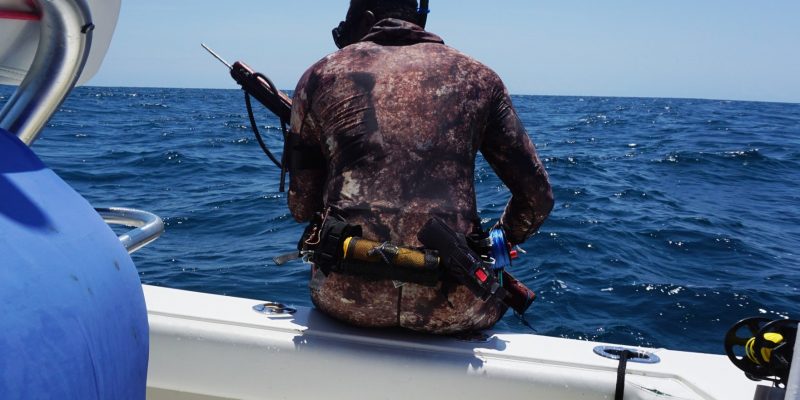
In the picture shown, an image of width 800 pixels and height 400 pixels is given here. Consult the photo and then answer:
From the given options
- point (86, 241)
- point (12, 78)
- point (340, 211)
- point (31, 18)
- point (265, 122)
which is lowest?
point (265, 122)

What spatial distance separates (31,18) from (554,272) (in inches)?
197

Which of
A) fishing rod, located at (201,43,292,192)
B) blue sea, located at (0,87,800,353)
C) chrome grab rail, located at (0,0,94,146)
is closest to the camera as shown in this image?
chrome grab rail, located at (0,0,94,146)

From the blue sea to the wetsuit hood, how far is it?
248 centimetres

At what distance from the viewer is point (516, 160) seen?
8.30 ft

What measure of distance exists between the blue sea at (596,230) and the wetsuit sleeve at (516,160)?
2025 millimetres

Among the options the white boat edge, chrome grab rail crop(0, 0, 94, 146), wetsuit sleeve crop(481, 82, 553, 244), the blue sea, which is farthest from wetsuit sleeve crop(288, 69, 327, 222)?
the blue sea

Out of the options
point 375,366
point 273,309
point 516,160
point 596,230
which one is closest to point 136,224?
point 273,309

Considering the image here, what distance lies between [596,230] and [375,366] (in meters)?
5.39

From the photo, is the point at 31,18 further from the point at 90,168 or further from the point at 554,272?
the point at 90,168

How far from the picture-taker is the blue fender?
2.86ft

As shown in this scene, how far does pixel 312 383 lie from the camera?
2.33 meters

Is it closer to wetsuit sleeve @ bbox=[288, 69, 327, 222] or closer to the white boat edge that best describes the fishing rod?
wetsuit sleeve @ bbox=[288, 69, 327, 222]

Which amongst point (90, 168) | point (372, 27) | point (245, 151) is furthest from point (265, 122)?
point (372, 27)

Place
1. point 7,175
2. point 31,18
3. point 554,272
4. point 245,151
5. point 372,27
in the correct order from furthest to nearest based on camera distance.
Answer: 1. point 245,151
2. point 554,272
3. point 372,27
4. point 31,18
5. point 7,175
